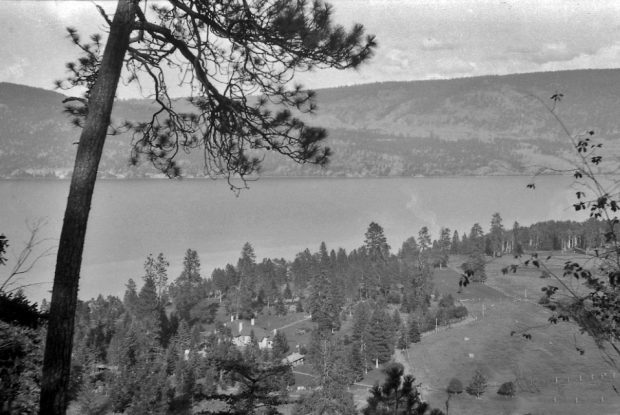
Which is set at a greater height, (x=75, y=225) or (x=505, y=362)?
(x=75, y=225)

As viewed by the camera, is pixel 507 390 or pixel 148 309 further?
pixel 148 309

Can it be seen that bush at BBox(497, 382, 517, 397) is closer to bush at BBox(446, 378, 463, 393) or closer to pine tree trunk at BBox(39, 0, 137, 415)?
bush at BBox(446, 378, 463, 393)

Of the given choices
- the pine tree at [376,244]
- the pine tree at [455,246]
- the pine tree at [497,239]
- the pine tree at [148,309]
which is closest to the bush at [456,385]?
the pine tree at [148,309]

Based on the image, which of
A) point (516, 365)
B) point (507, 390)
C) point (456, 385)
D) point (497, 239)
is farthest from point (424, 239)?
point (507, 390)

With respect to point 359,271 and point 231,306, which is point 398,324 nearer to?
point 359,271

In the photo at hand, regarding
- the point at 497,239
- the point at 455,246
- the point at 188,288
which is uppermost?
the point at 497,239

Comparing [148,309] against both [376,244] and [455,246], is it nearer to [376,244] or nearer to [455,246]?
[376,244]
